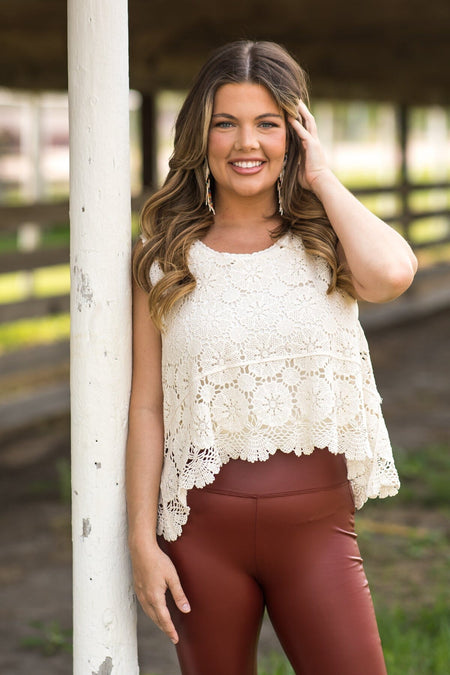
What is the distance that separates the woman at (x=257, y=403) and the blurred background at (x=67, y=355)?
41 cm

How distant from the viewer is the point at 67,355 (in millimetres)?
6852

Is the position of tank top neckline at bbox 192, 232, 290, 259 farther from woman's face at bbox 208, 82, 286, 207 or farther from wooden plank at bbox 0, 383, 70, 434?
wooden plank at bbox 0, 383, 70, 434

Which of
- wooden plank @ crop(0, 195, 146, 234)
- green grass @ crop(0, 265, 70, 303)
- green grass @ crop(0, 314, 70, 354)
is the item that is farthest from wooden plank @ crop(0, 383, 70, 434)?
green grass @ crop(0, 265, 70, 303)

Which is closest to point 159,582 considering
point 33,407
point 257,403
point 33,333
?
point 257,403

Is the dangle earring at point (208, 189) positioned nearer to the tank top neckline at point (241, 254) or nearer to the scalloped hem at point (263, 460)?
the tank top neckline at point (241, 254)

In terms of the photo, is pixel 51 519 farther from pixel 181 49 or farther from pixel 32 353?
pixel 181 49

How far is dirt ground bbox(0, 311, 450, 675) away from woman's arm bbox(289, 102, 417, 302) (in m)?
1.99

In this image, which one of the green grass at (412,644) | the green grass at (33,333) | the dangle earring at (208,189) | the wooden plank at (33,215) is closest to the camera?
the dangle earring at (208,189)

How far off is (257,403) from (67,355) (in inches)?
203

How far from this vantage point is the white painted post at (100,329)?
1843mm

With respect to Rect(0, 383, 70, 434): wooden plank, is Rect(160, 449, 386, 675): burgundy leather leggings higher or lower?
lower

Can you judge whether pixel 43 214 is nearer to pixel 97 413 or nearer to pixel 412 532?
pixel 412 532

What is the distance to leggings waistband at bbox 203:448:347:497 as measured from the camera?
182 cm

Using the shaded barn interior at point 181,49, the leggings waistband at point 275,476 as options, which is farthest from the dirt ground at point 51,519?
the leggings waistband at point 275,476
